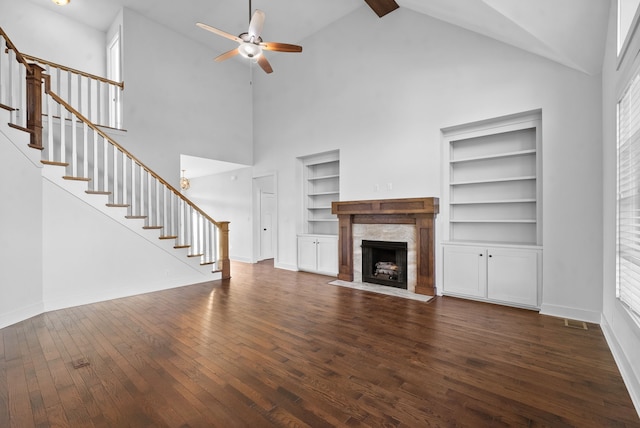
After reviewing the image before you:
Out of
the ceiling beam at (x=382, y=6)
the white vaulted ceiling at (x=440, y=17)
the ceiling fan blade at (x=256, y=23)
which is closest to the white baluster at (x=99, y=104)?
the white vaulted ceiling at (x=440, y=17)

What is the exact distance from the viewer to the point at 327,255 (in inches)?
233

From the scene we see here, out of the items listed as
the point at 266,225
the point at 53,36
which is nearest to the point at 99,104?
the point at 53,36

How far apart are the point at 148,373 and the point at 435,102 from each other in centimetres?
480

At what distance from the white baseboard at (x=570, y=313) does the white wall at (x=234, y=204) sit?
6.25 m

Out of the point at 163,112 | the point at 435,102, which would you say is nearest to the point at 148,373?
the point at 435,102

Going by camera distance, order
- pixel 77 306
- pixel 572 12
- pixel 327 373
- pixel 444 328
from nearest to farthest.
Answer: pixel 327 373 → pixel 572 12 → pixel 444 328 → pixel 77 306

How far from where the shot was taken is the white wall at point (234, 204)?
7789 millimetres

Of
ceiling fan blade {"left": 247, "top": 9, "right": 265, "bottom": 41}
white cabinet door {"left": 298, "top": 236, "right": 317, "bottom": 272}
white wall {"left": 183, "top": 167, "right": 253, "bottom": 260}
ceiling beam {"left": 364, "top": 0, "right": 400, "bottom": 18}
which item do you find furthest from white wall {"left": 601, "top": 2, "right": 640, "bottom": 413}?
white wall {"left": 183, "top": 167, "right": 253, "bottom": 260}

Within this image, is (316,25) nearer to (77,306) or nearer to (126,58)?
(126,58)

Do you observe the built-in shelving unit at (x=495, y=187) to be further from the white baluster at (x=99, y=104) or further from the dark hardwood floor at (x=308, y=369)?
the white baluster at (x=99, y=104)

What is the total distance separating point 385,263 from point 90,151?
5.50 metres

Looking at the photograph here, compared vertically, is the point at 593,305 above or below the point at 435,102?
below

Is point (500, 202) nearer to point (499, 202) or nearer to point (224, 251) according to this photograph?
point (499, 202)

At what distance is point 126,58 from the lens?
545cm
